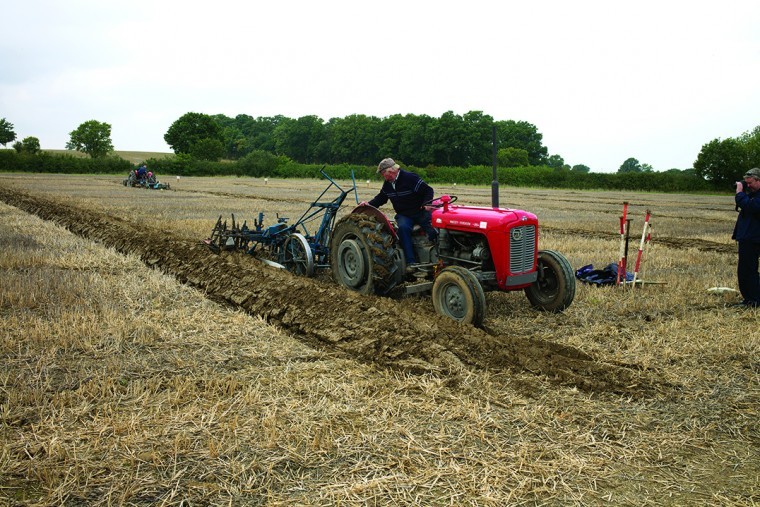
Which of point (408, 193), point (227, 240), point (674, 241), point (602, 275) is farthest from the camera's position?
point (674, 241)

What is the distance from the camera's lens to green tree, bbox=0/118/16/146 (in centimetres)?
9875

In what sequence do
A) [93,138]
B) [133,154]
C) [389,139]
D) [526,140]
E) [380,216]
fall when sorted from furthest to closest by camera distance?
1. [133,154]
2. [93,138]
3. [526,140]
4. [389,139]
5. [380,216]

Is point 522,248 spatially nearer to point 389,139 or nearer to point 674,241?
point 674,241

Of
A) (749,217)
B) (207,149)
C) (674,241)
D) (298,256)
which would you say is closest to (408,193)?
(298,256)

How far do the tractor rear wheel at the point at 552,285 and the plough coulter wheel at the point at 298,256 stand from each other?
2.95 metres

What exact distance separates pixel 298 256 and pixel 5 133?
109 m

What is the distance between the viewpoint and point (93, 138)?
323ft

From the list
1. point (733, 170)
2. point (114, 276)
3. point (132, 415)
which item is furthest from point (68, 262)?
point (733, 170)

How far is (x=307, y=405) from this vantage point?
4180 mm

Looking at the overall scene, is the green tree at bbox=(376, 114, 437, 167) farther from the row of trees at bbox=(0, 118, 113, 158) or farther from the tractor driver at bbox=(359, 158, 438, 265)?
the tractor driver at bbox=(359, 158, 438, 265)

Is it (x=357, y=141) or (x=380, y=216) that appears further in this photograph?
(x=357, y=141)

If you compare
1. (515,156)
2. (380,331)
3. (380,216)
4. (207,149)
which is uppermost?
(515,156)

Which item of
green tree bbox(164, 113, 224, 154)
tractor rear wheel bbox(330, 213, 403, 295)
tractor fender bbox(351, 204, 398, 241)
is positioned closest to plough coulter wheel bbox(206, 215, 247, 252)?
tractor rear wheel bbox(330, 213, 403, 295)

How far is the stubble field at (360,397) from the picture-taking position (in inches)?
129
